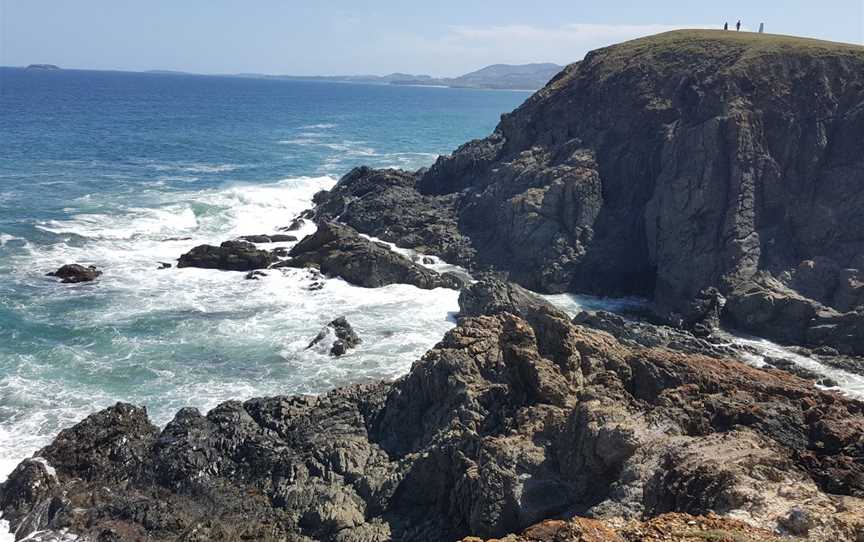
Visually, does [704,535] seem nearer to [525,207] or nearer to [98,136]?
[525,207]

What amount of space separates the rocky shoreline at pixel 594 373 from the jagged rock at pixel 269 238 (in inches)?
138

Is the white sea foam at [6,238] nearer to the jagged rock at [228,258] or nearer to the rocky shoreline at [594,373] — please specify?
the rocky shoreline at [594,373]

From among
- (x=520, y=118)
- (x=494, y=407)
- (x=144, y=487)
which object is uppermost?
(x=520, y=118)

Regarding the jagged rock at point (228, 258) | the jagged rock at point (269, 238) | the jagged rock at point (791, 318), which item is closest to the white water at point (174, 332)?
the jagged rock at point (228, 258)

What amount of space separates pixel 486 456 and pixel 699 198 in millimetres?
34058

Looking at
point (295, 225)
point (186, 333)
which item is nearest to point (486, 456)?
point (186, 333)

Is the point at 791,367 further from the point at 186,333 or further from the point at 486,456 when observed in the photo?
the point at 186,333

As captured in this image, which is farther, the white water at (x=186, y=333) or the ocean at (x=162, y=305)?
the ocean at (x=162, y=305)

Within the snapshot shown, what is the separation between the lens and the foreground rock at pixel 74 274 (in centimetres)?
4644

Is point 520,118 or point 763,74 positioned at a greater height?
point 763,74

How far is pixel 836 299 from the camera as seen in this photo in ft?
139

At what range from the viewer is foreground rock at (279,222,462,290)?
156 ft

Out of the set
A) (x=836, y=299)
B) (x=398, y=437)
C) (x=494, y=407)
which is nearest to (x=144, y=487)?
(x=398, y=437)

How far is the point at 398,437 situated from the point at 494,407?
3.91 metres
